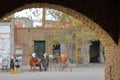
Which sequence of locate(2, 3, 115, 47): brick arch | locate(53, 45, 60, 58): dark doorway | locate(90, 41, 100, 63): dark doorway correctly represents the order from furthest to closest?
locate(90, 41, 100, 63): dark doorway, locate(53, 45, 60, 58): dark doorway, locate(2, 3, 115, 47): brick arch

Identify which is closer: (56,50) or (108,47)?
(108,47)

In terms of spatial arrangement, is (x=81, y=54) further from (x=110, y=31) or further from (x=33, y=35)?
(x=110, y=31)

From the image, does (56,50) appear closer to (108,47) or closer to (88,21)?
(108,47)

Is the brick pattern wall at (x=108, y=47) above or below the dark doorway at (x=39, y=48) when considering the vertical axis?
below

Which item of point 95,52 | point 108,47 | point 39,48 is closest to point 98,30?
point 108,47

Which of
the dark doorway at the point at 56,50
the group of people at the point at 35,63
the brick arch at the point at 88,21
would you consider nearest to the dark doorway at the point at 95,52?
the dark doorway at the point at 56,50

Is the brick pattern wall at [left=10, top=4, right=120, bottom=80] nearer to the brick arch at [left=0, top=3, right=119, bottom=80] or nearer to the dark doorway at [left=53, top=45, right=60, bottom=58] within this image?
the brick arch at [left=0, top=3, right=119, bottom=80]

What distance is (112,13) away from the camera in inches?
395

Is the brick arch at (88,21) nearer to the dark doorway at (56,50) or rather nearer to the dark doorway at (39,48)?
the dark doorway at (39,48)

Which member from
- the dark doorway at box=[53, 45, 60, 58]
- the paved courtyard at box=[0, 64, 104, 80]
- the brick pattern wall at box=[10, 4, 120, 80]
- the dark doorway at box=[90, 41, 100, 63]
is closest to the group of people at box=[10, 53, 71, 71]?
the paved courtyard at box=[0, 64, 104, 80]

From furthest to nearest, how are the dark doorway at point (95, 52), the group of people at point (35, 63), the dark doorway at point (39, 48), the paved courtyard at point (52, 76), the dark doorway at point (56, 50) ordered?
the dark doorway at point (95, 52), the dark doorway at point (56, 50), the dark doorway at point (39, 48), the group of people at point (35, 63), the paved courtyard at point (52, 76)

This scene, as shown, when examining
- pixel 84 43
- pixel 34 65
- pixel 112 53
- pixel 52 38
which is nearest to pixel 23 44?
pixel 52 38

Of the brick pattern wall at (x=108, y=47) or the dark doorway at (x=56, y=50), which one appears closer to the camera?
the brick pattern wall at (x=108, y=47)

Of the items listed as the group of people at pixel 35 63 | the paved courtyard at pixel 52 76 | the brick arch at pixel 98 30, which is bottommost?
the paved courtyard at pixel 52 76
